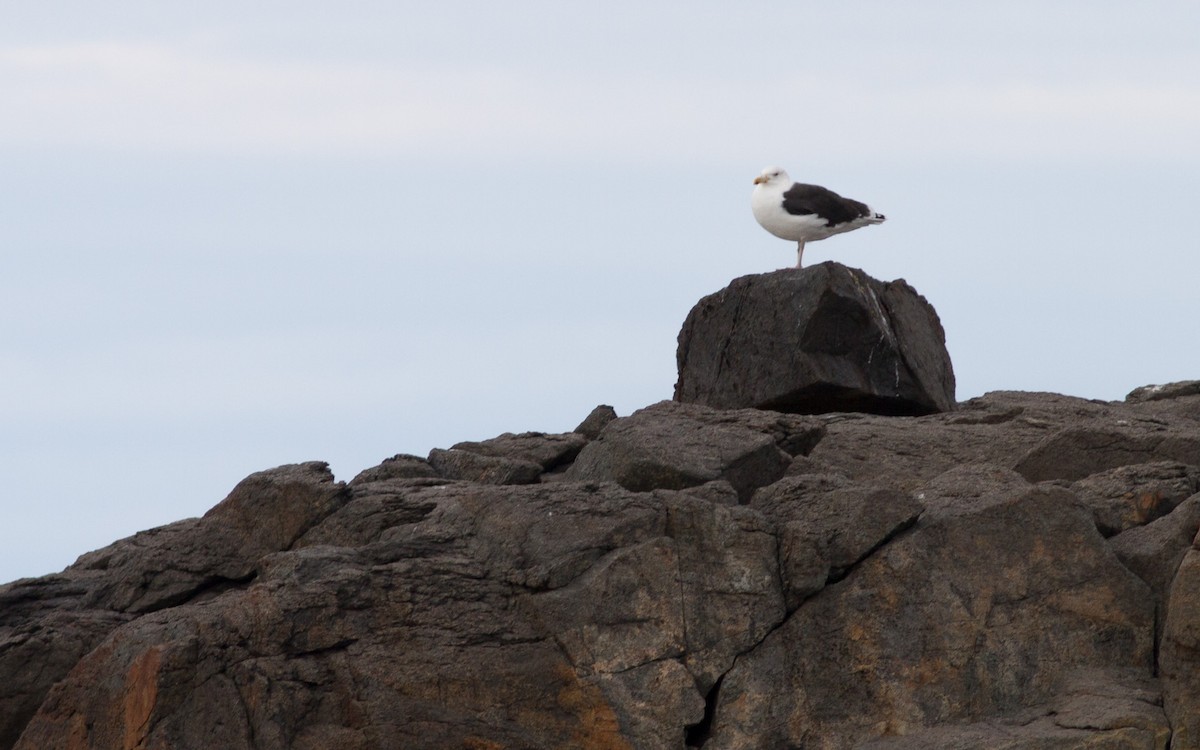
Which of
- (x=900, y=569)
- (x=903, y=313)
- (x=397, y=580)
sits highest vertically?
(x=903, y=313)

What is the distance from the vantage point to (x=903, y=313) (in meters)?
19.4

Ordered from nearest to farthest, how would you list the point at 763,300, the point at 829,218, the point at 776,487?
1. the point at 776,487
2. the point at 763,300
3. the point at 829,218

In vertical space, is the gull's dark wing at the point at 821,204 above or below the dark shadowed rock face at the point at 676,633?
above

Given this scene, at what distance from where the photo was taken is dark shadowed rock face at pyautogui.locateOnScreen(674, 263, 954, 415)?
18.4 metres

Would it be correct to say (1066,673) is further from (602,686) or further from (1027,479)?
(602,686)

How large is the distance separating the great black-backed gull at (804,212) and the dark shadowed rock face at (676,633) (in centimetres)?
720

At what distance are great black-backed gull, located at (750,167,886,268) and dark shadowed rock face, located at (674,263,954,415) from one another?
1631mm

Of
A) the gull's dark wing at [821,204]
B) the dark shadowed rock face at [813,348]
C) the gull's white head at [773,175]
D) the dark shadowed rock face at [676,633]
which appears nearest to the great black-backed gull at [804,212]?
the gull's dark wing at [821,204]

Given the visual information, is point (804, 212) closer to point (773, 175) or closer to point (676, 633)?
point (773, 175)

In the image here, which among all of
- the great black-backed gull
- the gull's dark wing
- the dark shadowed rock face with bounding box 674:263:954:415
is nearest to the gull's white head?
the great black-backed gull

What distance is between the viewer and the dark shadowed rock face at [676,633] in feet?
40.8

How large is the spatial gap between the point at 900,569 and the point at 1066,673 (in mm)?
1588

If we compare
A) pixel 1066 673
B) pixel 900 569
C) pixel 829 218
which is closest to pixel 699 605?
pixel 900 569

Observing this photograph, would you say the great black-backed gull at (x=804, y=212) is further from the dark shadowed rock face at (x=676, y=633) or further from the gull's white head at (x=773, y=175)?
the dark shadowed rock face at (x=676, y=633)
